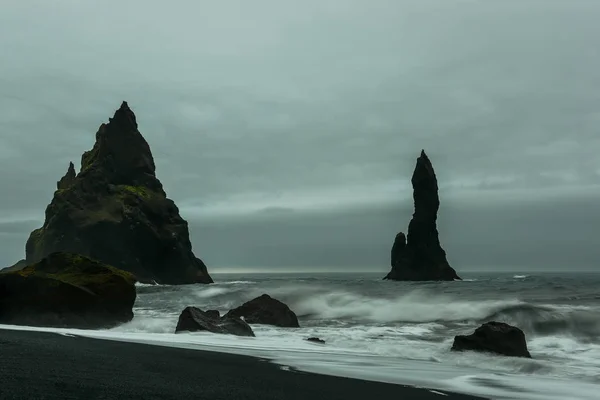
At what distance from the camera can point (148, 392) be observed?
783 cm

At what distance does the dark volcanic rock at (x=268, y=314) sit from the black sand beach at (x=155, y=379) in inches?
507

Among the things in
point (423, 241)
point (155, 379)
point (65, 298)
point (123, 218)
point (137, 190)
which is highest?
point (137, 190)

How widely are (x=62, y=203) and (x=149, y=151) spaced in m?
24.8

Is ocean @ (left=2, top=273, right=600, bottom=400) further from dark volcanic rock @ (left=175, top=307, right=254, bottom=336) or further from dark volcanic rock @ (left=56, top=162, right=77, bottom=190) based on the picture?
dark volcanic rock @ (left=56, top=162, right=77, bottom=190)

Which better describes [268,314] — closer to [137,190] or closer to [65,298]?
[65,298]

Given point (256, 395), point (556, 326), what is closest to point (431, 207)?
point (556, 326)

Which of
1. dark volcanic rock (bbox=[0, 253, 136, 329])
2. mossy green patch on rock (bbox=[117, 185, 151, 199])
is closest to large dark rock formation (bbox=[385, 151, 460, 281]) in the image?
mossy green patch on rock (bbox=[117, 185, 151, 199])

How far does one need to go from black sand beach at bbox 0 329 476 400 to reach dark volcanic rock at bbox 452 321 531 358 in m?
7.56

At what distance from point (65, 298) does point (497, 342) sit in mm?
16889

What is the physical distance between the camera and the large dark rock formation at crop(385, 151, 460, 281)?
135 metres

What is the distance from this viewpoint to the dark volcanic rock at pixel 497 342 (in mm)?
16203

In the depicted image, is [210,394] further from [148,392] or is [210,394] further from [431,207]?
[431,207]

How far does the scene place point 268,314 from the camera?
25.6 m

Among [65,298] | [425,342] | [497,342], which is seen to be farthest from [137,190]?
[497,342]
